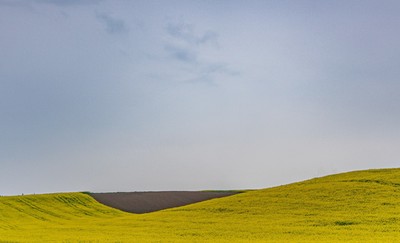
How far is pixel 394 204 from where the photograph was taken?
2956 cm

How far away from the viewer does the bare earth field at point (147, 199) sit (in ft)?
178

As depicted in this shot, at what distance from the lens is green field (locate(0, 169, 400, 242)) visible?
23859 mm

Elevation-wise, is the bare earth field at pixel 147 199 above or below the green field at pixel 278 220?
above

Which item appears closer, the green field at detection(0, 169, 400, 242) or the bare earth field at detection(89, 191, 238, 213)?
the green field at detection(0, 169, 400, 242)

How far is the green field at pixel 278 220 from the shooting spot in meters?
23.9

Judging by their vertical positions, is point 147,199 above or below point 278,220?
above

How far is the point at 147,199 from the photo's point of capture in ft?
193

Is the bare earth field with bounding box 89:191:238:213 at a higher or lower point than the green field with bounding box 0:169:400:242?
higher

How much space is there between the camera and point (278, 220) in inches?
1113

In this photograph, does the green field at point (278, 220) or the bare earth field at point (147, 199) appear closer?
the green field at point (278, 220)

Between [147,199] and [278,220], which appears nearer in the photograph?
[278,220]

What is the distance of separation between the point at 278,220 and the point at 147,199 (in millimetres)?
32230

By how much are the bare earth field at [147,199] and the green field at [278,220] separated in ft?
34.2

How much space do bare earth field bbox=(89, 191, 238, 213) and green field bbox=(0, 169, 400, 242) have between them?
410 inches
